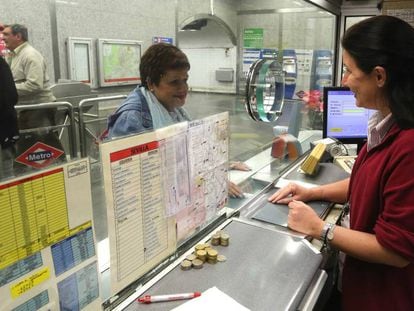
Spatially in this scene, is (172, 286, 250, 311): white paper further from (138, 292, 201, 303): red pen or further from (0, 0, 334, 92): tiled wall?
(0, 0, 334, 92): tiled wall

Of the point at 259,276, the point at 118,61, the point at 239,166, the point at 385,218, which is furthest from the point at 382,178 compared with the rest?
the point at 118,61

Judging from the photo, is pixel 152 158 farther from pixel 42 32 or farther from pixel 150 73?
pixel 42 32

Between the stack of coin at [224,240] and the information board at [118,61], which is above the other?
the information board at [118,61]

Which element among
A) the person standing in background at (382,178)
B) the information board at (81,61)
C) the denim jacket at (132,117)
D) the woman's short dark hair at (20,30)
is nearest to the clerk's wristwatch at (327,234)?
the person standing in background at (382,178)

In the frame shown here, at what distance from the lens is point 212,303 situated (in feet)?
3.25

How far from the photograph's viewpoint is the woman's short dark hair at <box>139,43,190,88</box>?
5.08 ft

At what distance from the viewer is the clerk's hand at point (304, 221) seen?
1.33m

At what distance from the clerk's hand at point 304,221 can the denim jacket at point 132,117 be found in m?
0.61

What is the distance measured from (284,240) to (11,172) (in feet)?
3.07

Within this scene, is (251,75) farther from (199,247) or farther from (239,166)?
(199,247)

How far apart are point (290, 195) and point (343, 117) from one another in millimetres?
1259

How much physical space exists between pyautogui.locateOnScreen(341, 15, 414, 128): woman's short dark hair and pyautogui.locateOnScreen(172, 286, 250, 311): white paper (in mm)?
672

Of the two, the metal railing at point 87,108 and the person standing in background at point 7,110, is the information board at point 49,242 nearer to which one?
the person standing in background at point 7,110

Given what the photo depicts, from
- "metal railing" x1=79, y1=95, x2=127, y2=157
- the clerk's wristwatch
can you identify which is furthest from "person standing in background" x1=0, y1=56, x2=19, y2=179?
the clerk's wristwatch
